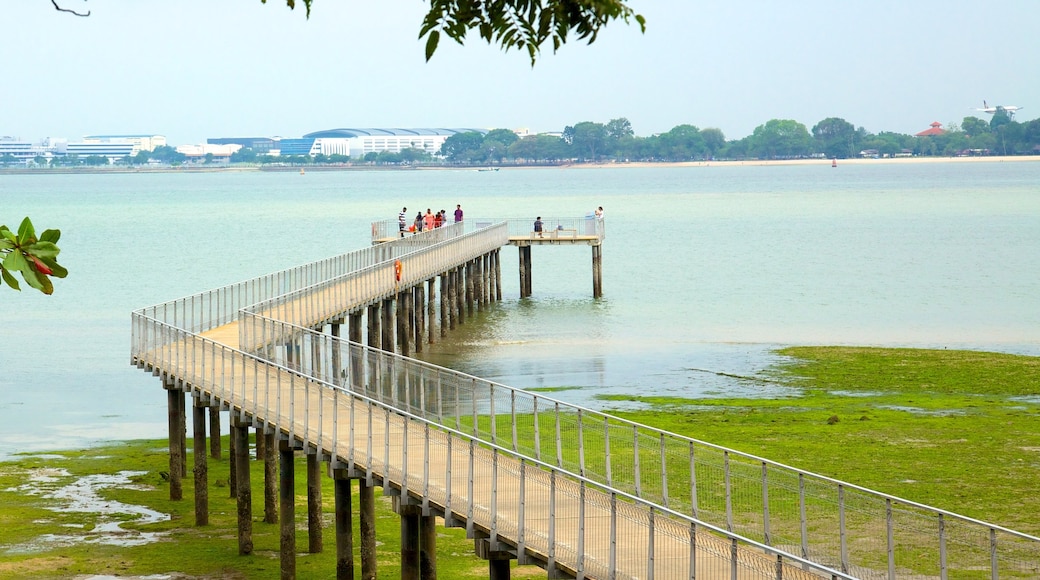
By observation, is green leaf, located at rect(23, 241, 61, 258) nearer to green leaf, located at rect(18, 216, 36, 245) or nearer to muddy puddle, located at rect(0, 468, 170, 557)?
green leaf, located at rect(18, 216, 36, 245)

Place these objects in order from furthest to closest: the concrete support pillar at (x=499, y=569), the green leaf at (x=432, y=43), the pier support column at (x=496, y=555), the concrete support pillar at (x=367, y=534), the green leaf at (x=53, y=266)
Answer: the concrete support pillar at (x=367, y=534) < the concrete support pillar at (x=499, y=569) < the pier support column at (x=496, y=555) < the green leaf at (x=432, y=43) < the green leaf at (x=53, y=266)

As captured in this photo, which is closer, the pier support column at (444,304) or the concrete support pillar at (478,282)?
the pier support column at (444,304)

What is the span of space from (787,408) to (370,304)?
1140 cm

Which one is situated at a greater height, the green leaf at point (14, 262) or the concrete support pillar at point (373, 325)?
the green leaf at point (14, 262)

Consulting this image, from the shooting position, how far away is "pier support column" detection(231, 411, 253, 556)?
22.5 meters

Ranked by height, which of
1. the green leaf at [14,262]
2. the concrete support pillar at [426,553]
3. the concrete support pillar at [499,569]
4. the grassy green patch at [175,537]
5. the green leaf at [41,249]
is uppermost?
the green leaf at [41,249]

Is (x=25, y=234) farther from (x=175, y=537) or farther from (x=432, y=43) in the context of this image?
(x=175, y=537)

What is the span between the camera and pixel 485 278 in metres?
57.4

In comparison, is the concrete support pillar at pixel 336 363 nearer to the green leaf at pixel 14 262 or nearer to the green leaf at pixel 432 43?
the green leaf at pixel 432 43

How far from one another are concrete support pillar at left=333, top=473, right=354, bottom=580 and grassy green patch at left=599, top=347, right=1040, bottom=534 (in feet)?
27.2

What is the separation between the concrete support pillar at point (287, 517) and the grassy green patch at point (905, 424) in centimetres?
860

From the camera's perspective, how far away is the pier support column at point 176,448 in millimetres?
25656

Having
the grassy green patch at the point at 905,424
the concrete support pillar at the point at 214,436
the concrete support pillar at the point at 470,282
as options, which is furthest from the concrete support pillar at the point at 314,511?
the concrete support pillar at the point at 470,282

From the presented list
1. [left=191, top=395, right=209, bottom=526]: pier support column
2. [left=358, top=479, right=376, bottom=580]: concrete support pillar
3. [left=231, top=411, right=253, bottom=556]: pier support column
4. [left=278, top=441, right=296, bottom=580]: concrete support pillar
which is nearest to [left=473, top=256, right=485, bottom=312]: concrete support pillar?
[left=191, top=395, right=209, bottom=526]: pier support column
